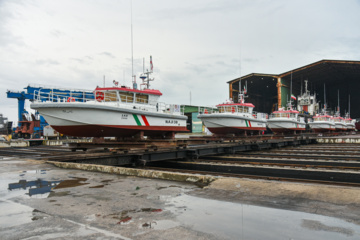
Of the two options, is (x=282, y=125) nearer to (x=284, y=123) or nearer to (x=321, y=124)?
(x=284, y=123)

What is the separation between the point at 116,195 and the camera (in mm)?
4980

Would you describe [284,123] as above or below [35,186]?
above

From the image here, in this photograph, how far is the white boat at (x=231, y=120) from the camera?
21984 mm

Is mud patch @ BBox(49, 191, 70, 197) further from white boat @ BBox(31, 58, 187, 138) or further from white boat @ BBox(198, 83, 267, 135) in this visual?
white boat @ BBox(198, 83, 267, 135)

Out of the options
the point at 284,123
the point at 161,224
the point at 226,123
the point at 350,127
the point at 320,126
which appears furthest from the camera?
the point at 350,127

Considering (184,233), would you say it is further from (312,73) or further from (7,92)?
(312,73)

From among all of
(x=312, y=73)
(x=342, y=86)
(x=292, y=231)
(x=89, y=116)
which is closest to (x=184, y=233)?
(x=292, y=231)

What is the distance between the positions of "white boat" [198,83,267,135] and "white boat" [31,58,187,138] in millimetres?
6047

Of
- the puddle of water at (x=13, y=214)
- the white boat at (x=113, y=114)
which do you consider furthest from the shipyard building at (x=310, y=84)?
the puddle of water at (x=13, y=214)

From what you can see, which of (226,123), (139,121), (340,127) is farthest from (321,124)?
(139,121)

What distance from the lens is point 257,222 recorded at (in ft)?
11.9

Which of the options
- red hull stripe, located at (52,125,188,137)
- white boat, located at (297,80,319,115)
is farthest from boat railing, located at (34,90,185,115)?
white boat, located at (297,80,319,115)

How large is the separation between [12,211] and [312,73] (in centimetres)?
5475

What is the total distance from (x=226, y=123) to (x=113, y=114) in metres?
11.7
